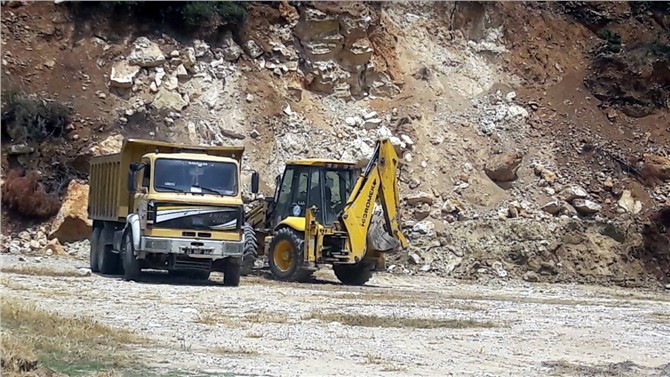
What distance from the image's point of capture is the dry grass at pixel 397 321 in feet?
53.5

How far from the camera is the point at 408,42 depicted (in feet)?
135

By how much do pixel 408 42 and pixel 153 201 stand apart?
21.7 m

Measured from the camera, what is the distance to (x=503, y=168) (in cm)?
3484

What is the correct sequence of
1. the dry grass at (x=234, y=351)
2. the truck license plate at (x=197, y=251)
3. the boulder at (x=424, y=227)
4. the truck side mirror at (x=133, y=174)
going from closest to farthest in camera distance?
the dry grass at (x=234, y=351), the truck license plate at (x=197, y=251), the truck side mirror at (x=133, y=174), the boulder at (x=424, y=227)

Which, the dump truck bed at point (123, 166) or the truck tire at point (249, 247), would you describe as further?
the truck tire at point (249, 247)

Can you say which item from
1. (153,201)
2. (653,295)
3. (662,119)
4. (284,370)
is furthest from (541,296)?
(662,119)

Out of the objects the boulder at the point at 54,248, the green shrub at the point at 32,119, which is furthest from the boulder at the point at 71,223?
the green shrub at the point at 32,119

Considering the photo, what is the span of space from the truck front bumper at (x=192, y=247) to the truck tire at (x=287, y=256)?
259 centimetres

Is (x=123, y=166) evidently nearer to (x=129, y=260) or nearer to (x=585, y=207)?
(x=129, y=260)

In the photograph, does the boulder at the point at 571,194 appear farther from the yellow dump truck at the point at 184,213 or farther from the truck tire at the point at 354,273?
the yellow dump truck at the point at 184,213

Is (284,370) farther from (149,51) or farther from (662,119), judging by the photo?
(662,119)

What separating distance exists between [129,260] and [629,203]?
60.2ft

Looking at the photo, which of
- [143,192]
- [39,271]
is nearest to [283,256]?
[143,192]

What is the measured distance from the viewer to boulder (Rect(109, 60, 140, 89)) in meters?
34.6
